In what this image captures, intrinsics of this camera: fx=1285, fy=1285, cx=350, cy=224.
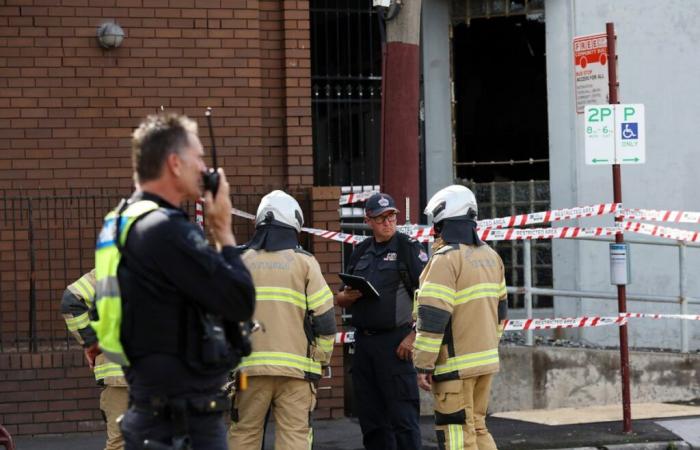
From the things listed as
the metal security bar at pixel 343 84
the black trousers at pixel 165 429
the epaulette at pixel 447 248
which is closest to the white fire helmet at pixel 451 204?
the epaulette at pixel 447 248

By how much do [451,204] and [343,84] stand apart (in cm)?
436

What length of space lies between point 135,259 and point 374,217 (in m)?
3.95

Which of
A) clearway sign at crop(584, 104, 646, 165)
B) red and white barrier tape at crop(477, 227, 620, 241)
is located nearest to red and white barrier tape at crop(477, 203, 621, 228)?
red and white barrier tape at crop(477, 227, 620, 241)

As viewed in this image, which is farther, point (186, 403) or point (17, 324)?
point (17, 324)

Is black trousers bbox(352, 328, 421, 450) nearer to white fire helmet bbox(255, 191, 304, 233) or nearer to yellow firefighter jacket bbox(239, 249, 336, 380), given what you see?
yellow firefighter jacket bbox(239, 249, 336, 380)

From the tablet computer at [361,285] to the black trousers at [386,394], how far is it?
28cm

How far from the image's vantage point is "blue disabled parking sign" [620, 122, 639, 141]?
9.53 m

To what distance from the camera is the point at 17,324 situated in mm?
10016

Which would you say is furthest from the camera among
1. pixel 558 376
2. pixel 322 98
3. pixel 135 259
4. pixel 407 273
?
pixel 322 98

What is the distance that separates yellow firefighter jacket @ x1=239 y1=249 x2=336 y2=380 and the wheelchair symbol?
3192 mm

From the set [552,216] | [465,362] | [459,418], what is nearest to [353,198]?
[552,216]

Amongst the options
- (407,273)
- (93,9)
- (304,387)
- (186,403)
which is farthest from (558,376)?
(186,403)

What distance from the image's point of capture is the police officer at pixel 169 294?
454 cm

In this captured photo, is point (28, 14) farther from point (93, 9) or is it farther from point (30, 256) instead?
point (30, 256)
